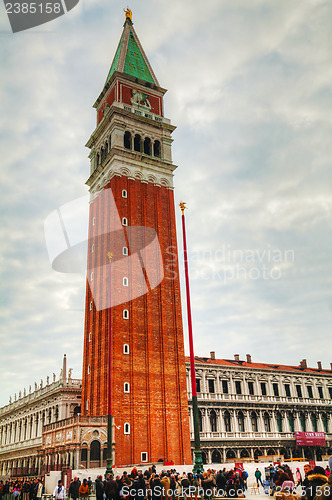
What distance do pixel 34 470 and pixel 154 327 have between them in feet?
64.3

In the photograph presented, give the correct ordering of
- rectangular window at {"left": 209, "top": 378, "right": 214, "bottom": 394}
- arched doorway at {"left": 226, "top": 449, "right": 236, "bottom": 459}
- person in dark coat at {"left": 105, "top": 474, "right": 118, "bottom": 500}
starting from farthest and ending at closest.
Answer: rectangular window at {"left": 209, "top": 378, "right": 214, "bottom": 394}
arched doorway at {"left": 226, "top": 449, "right": 236, "bottom": 459}
person in dark coat at {"left": 105, "top": 474, "right": 118, "bottom": 500}

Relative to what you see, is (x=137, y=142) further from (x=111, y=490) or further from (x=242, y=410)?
(x=111, y=490)

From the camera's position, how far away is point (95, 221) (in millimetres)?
56812

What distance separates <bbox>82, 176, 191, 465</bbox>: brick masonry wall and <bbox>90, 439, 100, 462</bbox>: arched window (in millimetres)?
2608

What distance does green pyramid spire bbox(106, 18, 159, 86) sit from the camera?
6369cm

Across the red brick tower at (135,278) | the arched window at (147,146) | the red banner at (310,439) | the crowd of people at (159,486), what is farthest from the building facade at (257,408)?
the crowd of people at (159,486)

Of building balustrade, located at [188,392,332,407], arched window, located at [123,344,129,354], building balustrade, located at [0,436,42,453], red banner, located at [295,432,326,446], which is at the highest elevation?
arched window, located at [123,344,129,354]

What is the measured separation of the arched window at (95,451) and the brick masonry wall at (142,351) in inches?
103

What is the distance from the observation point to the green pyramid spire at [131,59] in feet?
209

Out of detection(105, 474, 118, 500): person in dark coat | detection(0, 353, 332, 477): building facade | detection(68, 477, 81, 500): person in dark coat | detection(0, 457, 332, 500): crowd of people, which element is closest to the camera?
detection(0, 457, 332, 500): crowd of people

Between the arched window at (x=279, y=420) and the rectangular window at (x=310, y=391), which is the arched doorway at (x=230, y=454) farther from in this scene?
the rectangular window at (x=310, y=391)

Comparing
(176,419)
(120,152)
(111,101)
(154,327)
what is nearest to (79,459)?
(176,419)

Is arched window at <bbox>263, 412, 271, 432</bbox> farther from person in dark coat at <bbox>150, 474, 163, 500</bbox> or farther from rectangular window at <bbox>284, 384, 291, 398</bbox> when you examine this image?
person in dark coat at <bbox>150, 474, 163, 500</bbox>

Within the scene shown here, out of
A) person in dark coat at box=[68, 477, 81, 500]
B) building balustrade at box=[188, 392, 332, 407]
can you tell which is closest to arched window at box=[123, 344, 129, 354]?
building balustrade at box=[188, 392, 332, 407]
